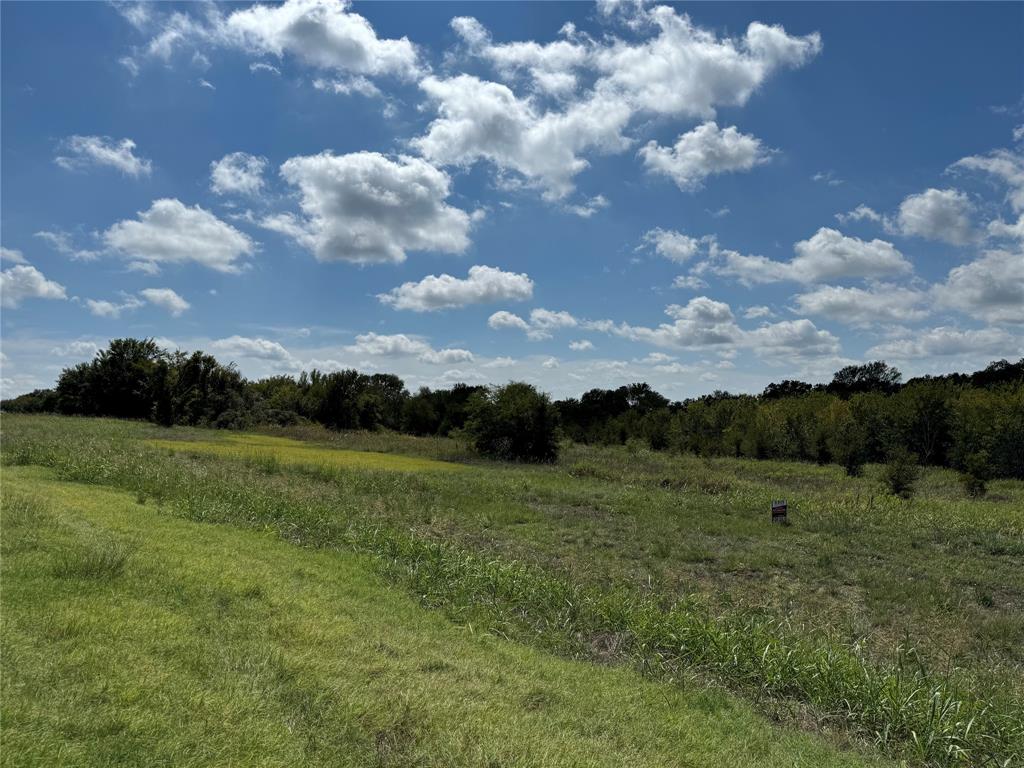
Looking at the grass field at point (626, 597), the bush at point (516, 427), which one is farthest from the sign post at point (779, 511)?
the bush at point (516, 427)

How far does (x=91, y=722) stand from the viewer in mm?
3492

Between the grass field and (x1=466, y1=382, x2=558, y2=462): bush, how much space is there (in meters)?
19.6

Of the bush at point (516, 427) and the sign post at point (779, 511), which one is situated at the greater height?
the bush at point (516, 427)

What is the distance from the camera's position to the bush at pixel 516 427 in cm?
3978

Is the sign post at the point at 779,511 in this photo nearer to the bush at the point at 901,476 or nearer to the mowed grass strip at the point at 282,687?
the bush at the point at 901,476

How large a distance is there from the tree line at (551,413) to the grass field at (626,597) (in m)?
20.4

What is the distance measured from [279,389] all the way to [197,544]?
2675 inches

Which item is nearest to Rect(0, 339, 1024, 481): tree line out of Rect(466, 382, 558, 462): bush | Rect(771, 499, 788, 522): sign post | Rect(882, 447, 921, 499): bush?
Rect(466, 382, 558, 462): bush

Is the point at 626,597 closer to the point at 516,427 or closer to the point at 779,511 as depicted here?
the point at 779,511

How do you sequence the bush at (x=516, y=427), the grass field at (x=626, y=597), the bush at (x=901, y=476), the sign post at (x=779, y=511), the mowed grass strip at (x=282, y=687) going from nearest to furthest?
the mowed grass strip at (x=282, y=687), the grass field at (x=626, y=597), the sign post at (x=779, y=511), the bush at (x=901, y=476), the bush at (x=516, y=427)

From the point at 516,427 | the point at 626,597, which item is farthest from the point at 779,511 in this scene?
the point at 516,427

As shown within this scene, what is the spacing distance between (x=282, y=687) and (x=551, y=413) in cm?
3626

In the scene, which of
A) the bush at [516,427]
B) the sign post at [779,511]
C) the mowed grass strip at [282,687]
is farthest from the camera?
the bush at [516,427]

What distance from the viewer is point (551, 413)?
40.5m
